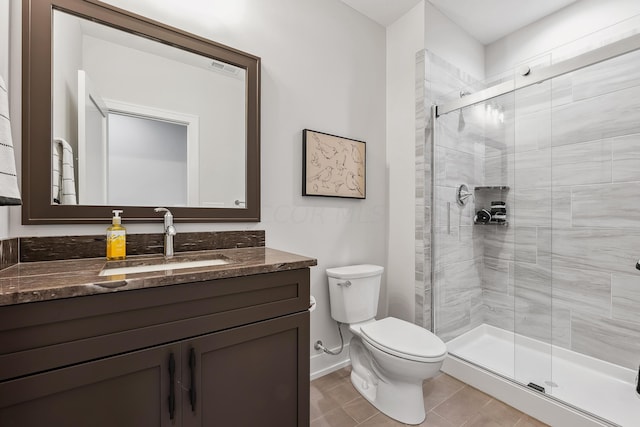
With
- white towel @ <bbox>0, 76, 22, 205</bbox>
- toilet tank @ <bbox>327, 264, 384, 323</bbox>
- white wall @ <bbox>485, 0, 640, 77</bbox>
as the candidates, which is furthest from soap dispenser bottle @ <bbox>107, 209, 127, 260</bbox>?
white wall @ <bbox>485, 0, 640, 77</bbox>

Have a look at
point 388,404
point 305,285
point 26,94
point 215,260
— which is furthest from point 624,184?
point 26,94

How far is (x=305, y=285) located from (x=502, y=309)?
76.3 inches

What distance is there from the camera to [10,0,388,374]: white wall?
1614 mm

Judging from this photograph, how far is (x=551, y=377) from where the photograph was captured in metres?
1.74

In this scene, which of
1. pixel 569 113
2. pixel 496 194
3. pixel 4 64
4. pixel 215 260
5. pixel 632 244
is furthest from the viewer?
pixel 496 194

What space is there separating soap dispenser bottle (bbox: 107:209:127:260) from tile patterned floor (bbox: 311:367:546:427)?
1272 millimetres

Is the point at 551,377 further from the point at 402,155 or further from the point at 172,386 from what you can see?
the point at 172,386

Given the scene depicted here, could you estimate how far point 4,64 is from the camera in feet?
3.49

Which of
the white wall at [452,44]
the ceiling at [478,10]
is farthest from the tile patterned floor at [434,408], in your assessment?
the ceiling at [478,10]

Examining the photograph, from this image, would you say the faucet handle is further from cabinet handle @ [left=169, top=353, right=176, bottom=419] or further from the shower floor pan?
the shower floor pan

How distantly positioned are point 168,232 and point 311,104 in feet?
3.90

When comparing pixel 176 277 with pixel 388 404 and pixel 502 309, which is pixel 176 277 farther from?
pixel 502 309

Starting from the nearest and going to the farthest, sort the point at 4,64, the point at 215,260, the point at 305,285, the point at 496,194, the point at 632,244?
1. the point at 4,64
2. the point at 305,285
3. the point at 215,260
4. the point at 632,244
5. the point at 496,194

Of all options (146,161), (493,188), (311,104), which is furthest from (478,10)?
(146,161)
